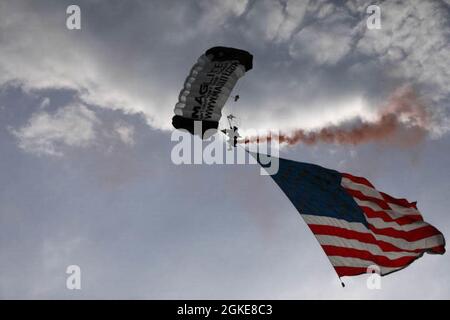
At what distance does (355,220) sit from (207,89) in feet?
29.5

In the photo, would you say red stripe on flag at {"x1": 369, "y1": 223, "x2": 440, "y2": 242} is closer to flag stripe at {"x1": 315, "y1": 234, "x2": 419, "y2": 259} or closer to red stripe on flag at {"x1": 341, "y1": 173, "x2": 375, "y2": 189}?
flag stripe at {"x1": 315, "y1": 234, "x2": 419, "y2": 259}

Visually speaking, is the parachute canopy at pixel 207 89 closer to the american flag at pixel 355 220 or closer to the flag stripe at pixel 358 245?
the american flag at pixel 355 220

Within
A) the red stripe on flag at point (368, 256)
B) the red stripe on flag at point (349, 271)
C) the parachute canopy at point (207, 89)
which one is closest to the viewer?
the red stripe on flag at point (349, 271)

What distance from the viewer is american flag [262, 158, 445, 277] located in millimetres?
18500

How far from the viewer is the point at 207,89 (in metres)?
23.5

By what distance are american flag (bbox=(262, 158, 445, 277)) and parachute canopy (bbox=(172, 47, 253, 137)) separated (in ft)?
16.9

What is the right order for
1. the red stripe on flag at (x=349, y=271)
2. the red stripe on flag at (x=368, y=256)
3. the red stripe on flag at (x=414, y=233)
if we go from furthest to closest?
the red stripe on flag at (x=414, y=233) → the red stripe on flag at (x=368, y=256) → the red stripe on flag at (x=349, y=271)

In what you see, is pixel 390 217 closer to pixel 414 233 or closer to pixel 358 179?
pixel 414 233

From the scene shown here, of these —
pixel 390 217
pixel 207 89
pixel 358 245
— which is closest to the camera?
pixel 358 245

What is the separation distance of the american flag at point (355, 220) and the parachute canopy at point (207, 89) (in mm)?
5156

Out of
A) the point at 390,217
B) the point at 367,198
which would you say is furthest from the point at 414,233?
the point at 367,198

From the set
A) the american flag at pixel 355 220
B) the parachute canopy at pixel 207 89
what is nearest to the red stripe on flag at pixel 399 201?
the american flag at pixel 355 220

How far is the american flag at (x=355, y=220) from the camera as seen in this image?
1850cm
